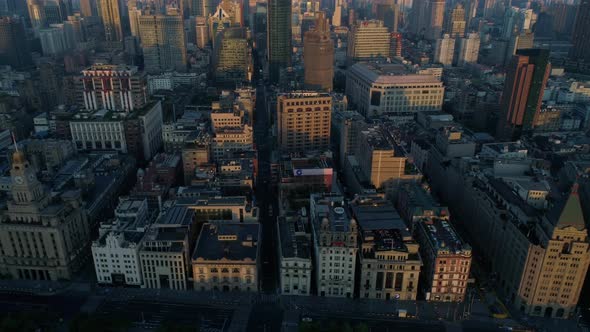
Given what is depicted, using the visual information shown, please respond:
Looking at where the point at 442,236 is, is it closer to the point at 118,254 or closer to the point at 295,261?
the point at 295,261

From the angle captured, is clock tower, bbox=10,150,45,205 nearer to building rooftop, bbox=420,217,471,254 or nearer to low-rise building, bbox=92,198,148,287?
low-rise building, bbox=92,198,148,287

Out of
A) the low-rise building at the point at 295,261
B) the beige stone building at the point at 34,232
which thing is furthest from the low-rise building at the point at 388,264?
the beige stone building at the point at 34,232

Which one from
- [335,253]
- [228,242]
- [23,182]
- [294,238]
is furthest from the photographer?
[228,242]

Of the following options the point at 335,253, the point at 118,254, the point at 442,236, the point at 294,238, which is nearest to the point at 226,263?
the point at 294,238

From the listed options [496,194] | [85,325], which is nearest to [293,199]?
[496,194]

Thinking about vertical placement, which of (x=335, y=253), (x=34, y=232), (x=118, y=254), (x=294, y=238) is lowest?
(x=118, y=254)

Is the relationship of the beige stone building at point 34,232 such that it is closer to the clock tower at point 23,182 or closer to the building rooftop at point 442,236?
the clock tower at point 23,182

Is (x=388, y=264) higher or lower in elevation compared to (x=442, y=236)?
lower

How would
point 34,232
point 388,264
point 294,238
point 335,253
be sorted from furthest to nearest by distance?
point 294,238 < point 34,232 < point 335,253 < point 388,264
